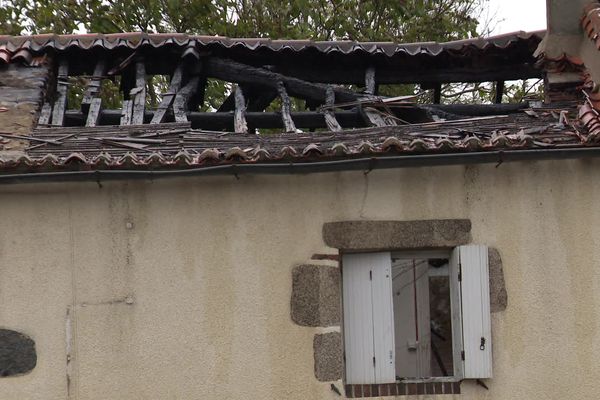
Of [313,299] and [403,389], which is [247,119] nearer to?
[313,299]

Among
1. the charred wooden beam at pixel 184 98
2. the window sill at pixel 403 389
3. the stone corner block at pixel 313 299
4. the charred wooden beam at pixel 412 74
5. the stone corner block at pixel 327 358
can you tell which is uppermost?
the charred wooden beam at pixel 412 74

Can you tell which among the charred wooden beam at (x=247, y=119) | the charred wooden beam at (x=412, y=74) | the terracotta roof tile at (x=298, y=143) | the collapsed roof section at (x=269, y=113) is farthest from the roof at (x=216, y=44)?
the terracotta roof tile at (x=298, y=143)

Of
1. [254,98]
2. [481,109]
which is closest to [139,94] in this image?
[254,98]

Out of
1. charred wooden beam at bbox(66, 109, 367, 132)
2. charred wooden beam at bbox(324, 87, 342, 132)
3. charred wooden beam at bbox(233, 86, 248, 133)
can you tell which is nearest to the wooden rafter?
charred wooden beam at bbox(66, 109, 367, 132)

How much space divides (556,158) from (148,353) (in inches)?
136

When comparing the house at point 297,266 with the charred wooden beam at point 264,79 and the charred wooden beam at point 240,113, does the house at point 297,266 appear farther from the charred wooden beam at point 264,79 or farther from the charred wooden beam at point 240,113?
the charred wooden beam at point 264,79

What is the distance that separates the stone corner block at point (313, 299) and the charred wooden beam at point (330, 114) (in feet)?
5.23

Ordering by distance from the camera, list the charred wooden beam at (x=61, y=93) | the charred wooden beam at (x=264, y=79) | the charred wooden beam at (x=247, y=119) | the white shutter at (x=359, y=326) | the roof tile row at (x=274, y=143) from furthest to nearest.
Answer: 1. the charred wooden beam at (x=264, y=79)
2. the charred wooden beam at (x=247, y=119)
3. the charred wooden beam at (x=61, y=93)
4. the white shutter at (x=359, y=326)
5. the roof tile row at (x=274, y=143)

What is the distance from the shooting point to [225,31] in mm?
14250

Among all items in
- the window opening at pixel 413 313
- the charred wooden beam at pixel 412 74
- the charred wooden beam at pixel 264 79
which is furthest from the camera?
the charred wooden beam at pixel 412 74

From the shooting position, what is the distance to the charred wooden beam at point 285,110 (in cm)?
726

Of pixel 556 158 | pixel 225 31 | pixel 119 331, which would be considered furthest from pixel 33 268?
pixel 225 31

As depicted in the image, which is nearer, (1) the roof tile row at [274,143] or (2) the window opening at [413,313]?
(1) the roof tile row at [274,143]

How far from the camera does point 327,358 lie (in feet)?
19.8
